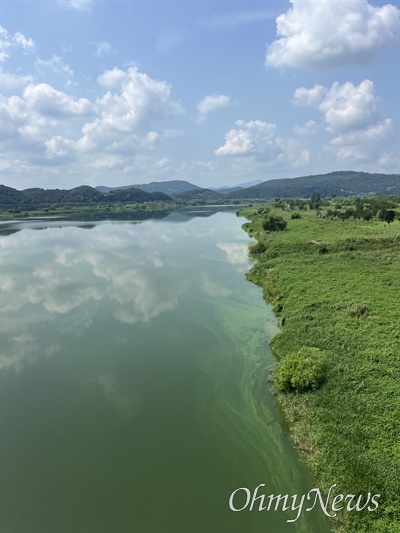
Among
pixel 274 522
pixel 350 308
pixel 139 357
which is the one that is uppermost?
pixel 350 308

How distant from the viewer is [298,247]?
165 ft

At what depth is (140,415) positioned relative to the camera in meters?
17.1

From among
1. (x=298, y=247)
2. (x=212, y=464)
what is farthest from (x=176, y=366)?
(x=298, y=247)

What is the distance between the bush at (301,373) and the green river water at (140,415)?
1257 mm

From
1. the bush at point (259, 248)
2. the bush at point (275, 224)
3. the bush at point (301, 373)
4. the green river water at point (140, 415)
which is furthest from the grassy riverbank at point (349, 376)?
the bush at point (275, 224)

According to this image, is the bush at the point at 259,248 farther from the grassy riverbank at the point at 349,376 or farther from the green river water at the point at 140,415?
the green river water at the point at 140,415

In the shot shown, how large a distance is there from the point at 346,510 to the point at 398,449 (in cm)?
318

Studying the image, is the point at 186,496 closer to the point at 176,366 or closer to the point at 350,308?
the point at 176,366

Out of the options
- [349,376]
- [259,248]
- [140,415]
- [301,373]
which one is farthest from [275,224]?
[140,415]

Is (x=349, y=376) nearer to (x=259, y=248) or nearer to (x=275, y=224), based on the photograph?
(x=259, y=248)

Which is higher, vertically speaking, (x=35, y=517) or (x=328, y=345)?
(x=328, y=345)

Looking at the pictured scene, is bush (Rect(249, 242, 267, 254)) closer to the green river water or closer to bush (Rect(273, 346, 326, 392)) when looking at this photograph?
the green river water

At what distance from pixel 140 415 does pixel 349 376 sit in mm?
11100

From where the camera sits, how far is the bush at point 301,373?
57.4ft
